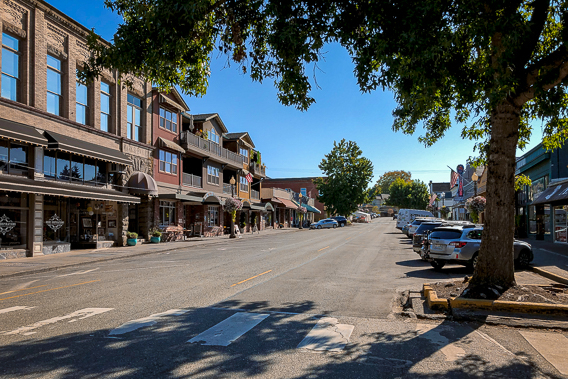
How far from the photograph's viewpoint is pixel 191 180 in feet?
115

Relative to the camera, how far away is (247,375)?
448 cm

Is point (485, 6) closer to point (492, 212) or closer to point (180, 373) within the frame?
point (492, 212)

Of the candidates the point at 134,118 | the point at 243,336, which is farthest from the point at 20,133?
the point at 243,336

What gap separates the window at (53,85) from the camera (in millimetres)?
20578

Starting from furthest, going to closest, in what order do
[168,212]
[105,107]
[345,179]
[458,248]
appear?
[345,179] → [168,212] → [105,107] → [458,248]

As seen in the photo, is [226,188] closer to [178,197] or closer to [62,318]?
[178,197]

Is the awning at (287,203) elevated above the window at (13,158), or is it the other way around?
the window at (13,158)

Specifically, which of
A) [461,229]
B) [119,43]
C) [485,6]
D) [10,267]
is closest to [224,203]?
[10,267]

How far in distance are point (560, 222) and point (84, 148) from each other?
86.5ft

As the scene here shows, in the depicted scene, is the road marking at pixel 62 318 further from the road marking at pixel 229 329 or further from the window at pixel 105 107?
the window at pixel 105 107

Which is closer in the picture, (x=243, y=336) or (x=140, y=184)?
(x=243, y=336)

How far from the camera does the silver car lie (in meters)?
13.6

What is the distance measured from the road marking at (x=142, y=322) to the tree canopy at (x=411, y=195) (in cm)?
9080

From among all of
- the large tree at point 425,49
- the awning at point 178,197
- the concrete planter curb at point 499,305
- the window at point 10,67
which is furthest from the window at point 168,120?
the concrete planter curb at point 499,305
